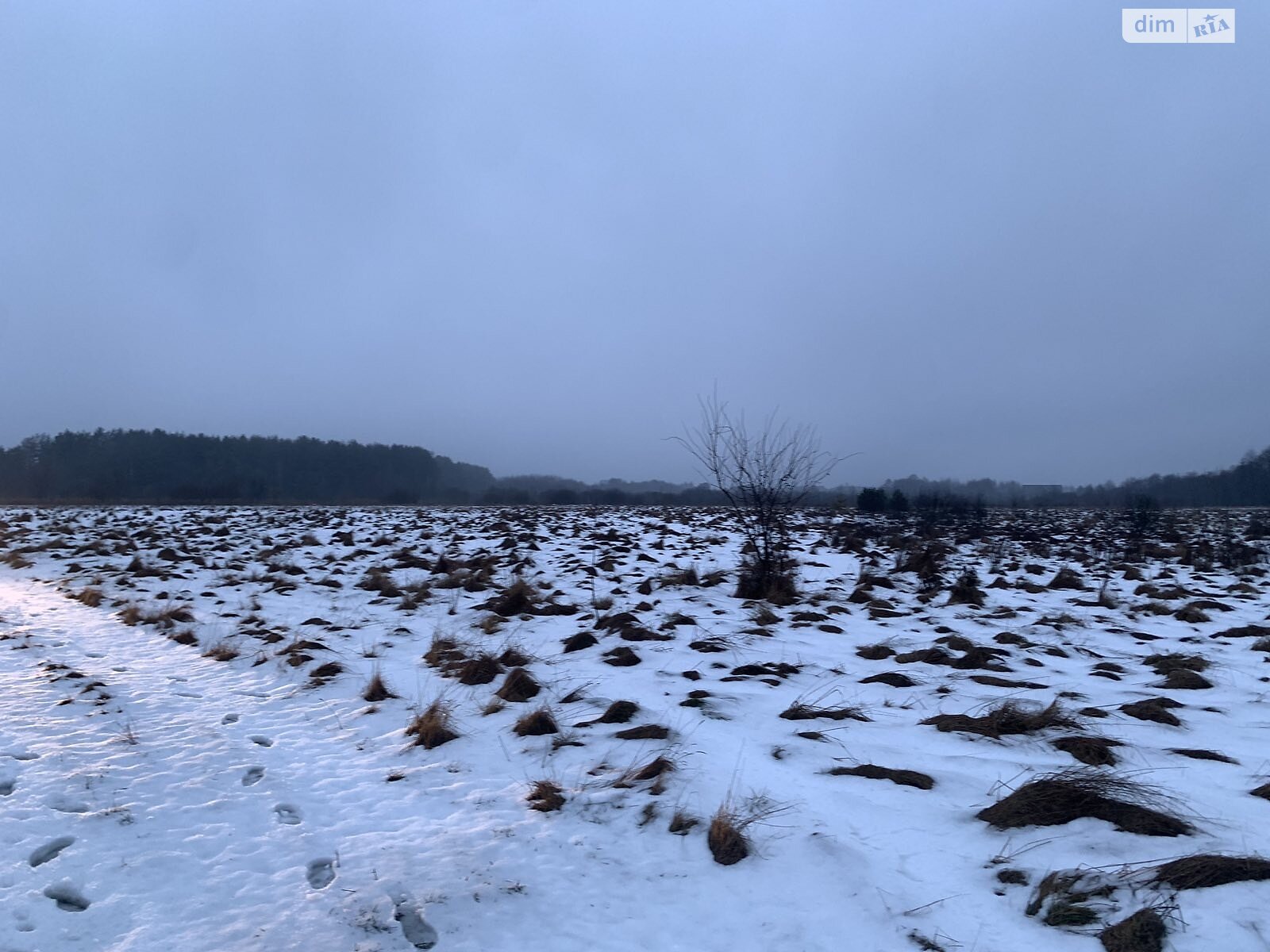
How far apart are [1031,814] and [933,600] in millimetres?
7732

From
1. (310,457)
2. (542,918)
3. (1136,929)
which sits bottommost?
(542,918)

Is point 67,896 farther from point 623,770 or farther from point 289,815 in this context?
point 623,770

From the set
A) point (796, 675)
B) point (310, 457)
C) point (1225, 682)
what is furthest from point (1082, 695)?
point (310, 457)

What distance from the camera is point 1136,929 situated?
9.52ft

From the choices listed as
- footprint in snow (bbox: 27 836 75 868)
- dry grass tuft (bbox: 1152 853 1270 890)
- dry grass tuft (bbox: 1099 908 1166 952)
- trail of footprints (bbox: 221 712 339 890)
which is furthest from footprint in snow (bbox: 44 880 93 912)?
dry grass tuft (bbox: 1152 853 1270 890)

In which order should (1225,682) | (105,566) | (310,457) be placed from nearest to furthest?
(1225,682) < (105,566) < (310,457)

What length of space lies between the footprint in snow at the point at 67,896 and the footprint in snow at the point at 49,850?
32 centimetres

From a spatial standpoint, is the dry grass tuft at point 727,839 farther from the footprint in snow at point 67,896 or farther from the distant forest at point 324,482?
the distant forest at point 324,482

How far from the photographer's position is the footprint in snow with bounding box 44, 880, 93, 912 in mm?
3590

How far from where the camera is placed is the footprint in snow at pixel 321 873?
3.84 m

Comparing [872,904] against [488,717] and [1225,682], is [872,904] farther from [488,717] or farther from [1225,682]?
[1225,682]

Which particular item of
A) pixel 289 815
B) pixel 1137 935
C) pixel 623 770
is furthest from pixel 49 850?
pixel 1137 935

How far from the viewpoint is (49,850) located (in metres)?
4.06

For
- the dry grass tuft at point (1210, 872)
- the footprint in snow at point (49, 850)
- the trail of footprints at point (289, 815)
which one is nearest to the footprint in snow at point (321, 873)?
the trail of footprints at point (289, 815)
